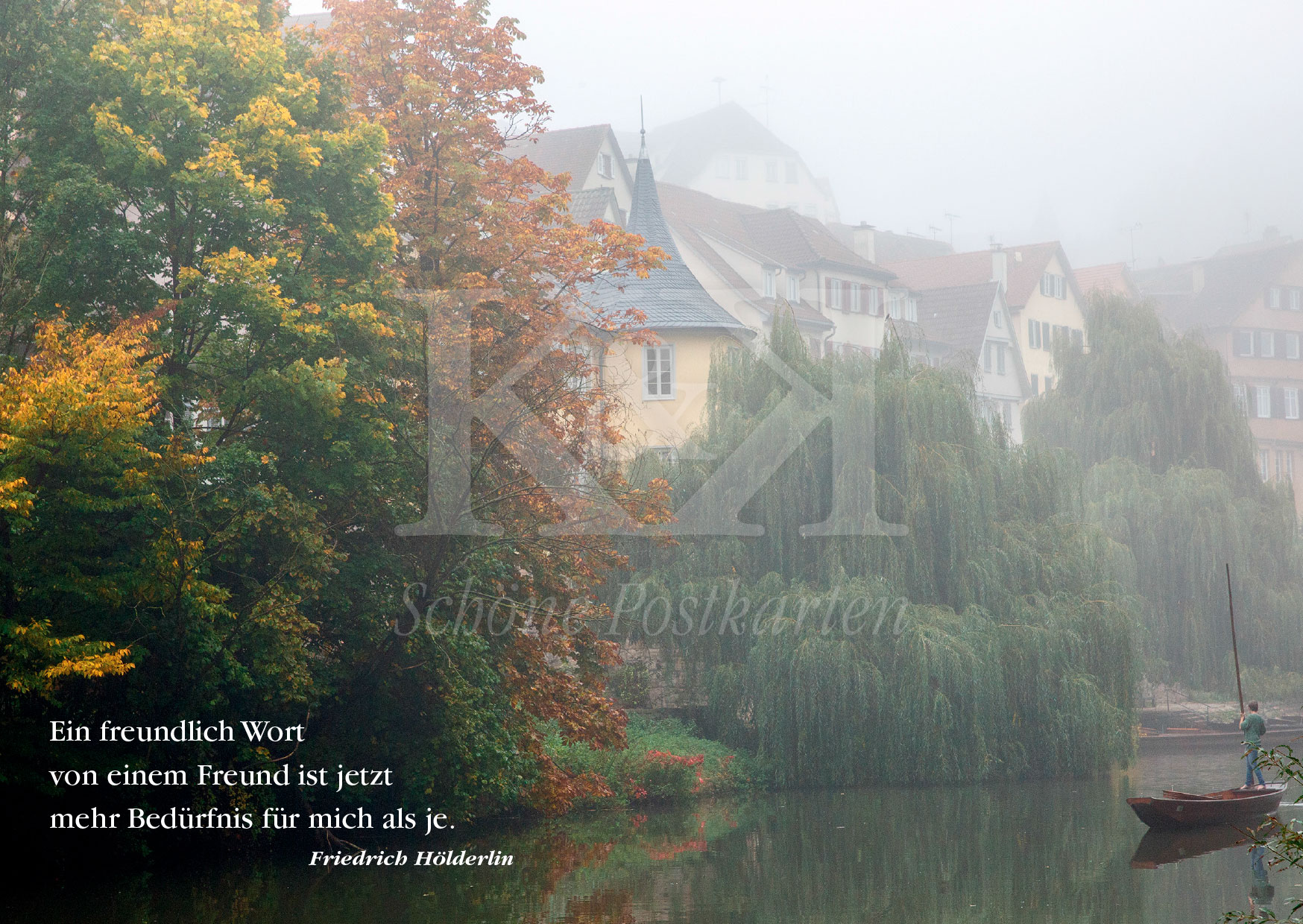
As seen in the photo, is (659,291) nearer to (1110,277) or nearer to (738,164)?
(1110,277)

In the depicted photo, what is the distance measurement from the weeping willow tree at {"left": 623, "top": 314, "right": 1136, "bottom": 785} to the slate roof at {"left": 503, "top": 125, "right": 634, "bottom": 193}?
23.8m

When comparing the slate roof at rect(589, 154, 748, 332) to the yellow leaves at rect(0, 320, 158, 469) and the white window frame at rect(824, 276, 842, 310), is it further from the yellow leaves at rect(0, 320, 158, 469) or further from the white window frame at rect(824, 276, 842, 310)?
the yellow leaves at rect(0, 320, 158, 469)

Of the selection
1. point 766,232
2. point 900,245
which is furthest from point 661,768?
point 900,245

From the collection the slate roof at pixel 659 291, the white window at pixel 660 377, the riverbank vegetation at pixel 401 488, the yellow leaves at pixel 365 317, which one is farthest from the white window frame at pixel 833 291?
the yellow leaves at pixel 365 317

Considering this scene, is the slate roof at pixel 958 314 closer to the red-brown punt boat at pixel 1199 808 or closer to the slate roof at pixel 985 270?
the slate roof at pixel 985 270

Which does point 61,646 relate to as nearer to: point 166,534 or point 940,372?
point 166,534

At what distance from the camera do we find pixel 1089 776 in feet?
86.5

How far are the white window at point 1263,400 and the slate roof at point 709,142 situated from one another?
40363 mm

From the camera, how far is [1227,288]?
77.0 meters

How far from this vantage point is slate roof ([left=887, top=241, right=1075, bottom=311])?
6712 cm

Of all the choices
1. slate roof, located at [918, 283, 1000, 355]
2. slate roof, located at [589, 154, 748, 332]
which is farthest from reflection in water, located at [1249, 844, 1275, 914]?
slate roof, located at [918, 283, 1000, 355]

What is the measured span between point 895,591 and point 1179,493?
1148 centimetres

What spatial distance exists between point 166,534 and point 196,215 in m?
4.72

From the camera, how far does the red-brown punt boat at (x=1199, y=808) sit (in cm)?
2038
